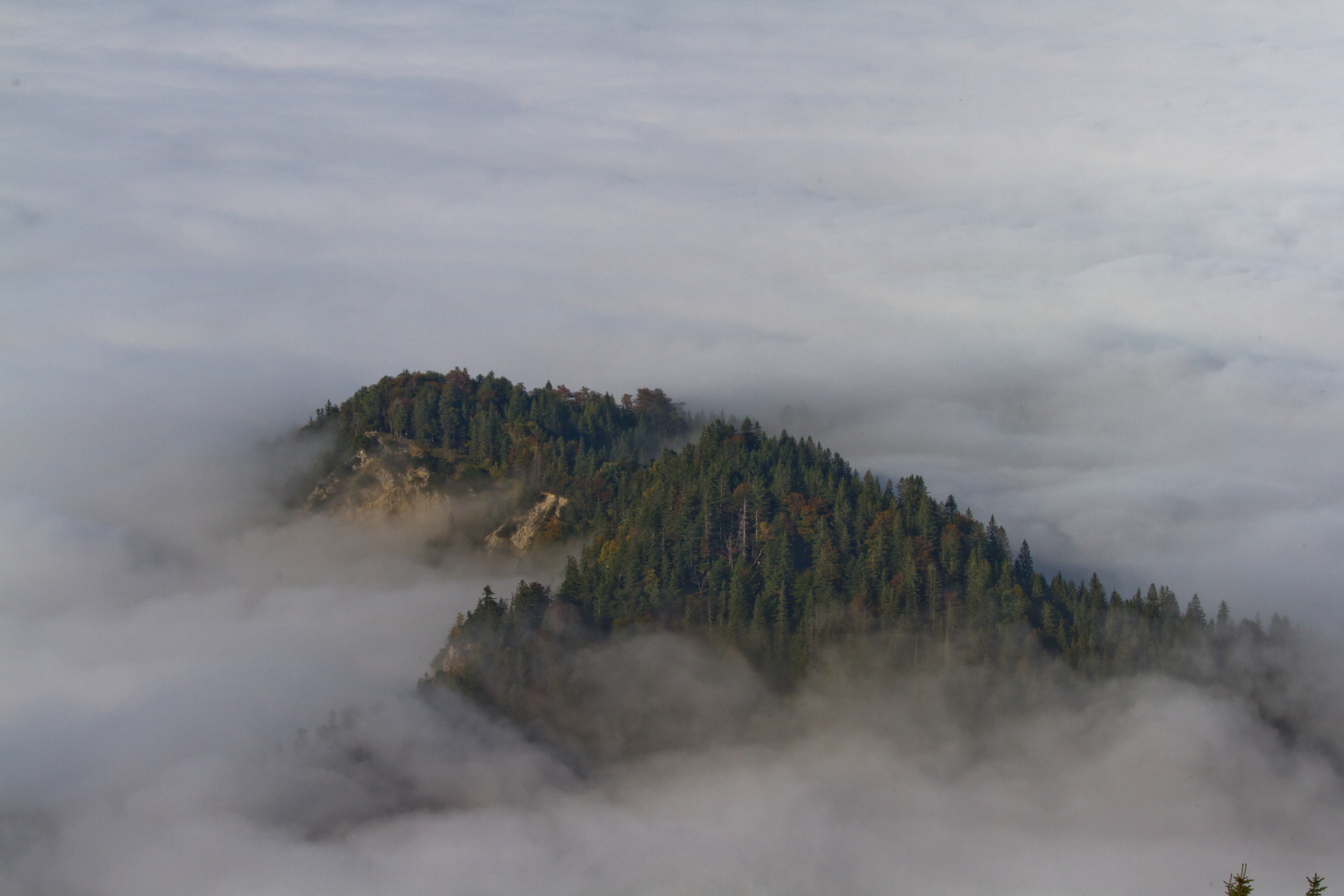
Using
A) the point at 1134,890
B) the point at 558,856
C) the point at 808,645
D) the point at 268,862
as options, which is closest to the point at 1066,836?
the point at 1134,890

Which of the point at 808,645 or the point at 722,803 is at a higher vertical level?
the point at 808,645

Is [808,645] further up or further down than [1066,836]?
further up

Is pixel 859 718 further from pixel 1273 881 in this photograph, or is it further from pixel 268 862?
pixel 268 862

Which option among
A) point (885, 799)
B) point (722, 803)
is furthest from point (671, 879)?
point (885, 799)

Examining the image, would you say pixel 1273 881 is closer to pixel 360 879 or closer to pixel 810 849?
pixel 810 849

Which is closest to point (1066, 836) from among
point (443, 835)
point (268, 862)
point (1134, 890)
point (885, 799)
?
point (1134, 890)

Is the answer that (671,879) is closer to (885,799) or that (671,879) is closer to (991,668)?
(885,799)

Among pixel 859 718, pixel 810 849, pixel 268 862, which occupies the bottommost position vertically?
pixel 268 862
